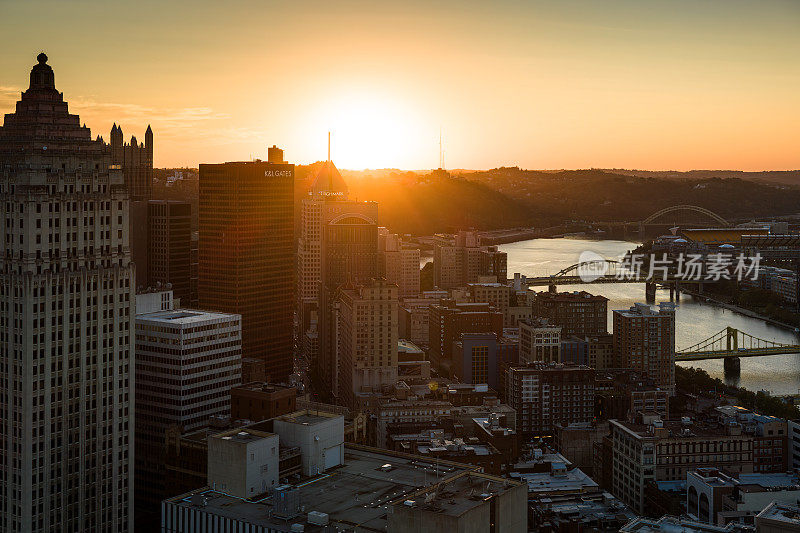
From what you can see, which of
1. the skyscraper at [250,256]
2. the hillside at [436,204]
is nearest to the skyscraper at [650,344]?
the skyscraper at [250,256]

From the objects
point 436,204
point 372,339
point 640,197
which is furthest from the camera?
point 640,197

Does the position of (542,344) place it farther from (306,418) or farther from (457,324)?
(306,418)

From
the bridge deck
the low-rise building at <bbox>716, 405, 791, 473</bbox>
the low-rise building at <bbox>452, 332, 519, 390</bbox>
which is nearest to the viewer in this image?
the low-rise building at <bbox>716, 405, 791, 473</bbox>

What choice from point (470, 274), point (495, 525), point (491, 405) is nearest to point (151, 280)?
point (491, 405)

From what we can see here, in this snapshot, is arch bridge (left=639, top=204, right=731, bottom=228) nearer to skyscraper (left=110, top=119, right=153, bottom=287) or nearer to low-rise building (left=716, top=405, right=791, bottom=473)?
skyscraper (left=110, top=119, right=153, bottom=287)

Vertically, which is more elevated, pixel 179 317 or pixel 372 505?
pixel 179 317

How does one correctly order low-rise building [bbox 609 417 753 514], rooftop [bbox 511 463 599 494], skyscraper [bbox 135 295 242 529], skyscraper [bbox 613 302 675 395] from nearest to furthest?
1. skyscraper [bbox 135 295 242 529]
2. rooftop [bbox 511 463 599 494]
3. low-rise building [bbox 609 417 753 514]
4. skyscraper [bbox 613 302 675 395]

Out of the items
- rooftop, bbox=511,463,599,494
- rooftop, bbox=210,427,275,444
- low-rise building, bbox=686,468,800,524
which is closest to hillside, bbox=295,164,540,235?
rooftop, bbox=511,463,599,494

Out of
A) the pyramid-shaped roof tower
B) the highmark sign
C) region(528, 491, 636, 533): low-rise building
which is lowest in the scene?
region(528, 491, 636, 533): low-rise building

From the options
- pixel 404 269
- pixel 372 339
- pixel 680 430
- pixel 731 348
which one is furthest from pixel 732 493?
pixel 404 269
